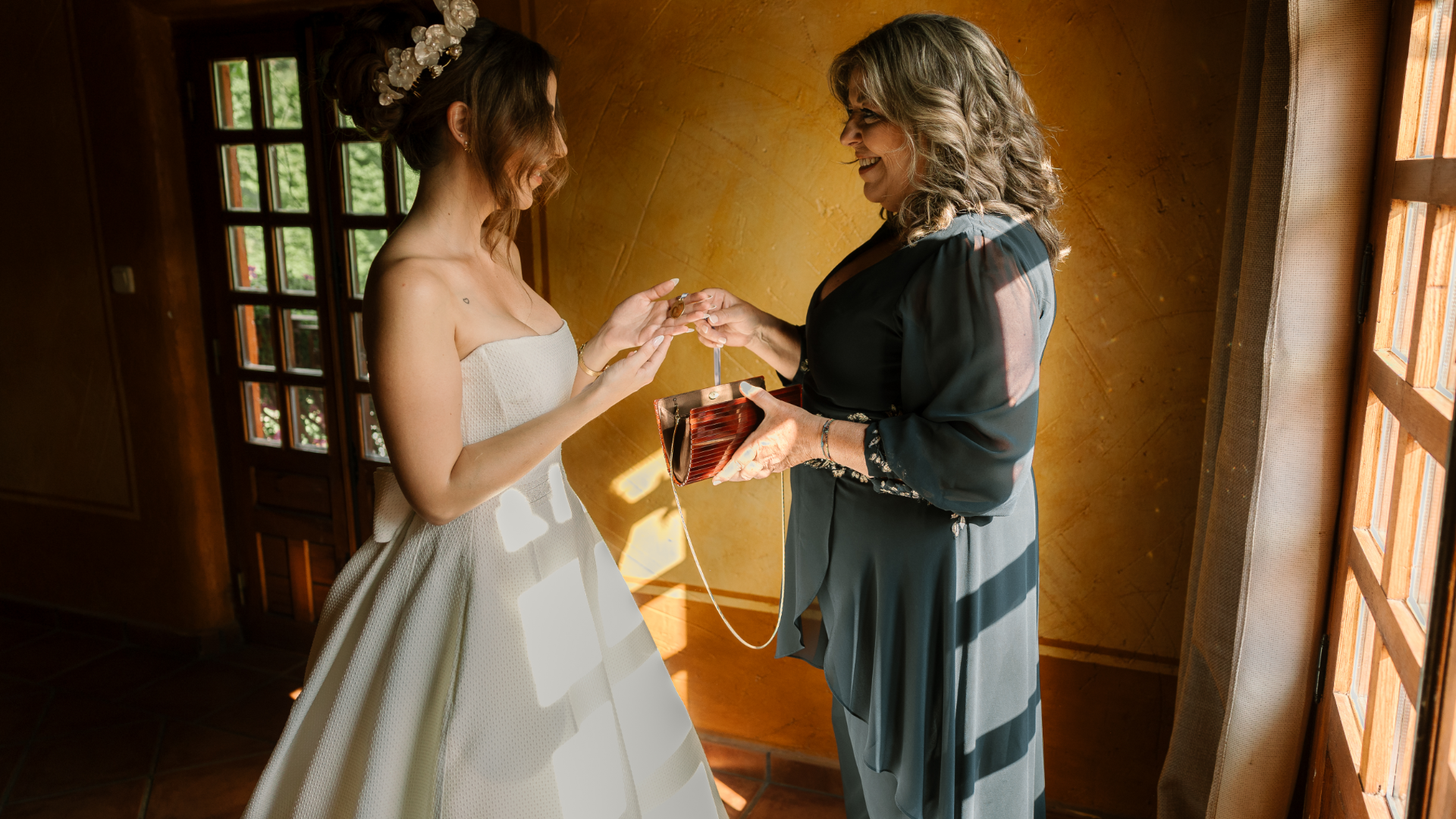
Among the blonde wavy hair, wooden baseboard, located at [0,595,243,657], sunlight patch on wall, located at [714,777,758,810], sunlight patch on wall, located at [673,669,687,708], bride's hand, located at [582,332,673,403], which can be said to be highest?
the blonde wavy hair

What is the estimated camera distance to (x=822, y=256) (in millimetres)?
2350

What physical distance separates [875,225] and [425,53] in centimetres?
116

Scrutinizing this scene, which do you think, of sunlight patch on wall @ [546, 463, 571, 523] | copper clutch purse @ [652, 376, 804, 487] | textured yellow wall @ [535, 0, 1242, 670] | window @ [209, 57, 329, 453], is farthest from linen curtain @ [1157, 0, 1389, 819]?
window @ [209, 57, 329, 453]

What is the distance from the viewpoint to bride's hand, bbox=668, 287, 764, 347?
1849mm

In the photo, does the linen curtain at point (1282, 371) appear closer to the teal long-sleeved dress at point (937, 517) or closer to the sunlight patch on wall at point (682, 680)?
the teal long-sleeved dress at point (937, 517)

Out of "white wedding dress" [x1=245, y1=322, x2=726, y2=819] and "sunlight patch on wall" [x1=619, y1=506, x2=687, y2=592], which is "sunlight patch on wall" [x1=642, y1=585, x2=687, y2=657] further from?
"white wedding dress" [x1=245, y1=322, x2=726, y2=819]

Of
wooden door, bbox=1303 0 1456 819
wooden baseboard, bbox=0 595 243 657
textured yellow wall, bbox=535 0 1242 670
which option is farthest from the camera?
wooden baseboard, bbox=0 595 243 657

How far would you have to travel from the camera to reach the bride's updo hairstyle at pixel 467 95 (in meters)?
1.60

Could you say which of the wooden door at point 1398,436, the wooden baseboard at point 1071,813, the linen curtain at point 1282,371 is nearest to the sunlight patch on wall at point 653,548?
the wooden baseboard at point 1071,813

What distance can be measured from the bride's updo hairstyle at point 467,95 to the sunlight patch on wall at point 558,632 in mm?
733

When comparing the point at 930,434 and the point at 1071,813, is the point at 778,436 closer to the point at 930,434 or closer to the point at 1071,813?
the point at 930,434

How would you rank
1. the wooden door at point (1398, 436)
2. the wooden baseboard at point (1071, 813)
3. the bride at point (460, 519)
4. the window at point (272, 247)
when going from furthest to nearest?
the window at point (272, 247) → the wooden baseboard at point (1071, 813) → the bride at point (460, 519) → the wooden door at point (1398, 436)

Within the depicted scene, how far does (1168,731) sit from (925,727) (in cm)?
101

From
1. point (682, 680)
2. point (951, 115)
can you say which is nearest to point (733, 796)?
point (682, 680)
